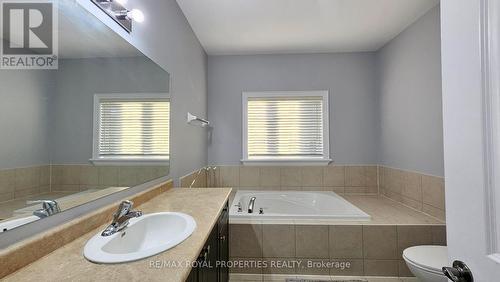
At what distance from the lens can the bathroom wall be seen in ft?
5.18

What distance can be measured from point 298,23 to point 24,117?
2.53m

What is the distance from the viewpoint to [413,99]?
8.51ft

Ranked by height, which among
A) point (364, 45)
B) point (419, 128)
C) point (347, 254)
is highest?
point (364, 45)

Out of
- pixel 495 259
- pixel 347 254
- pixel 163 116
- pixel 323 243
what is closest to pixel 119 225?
pixel 163 116

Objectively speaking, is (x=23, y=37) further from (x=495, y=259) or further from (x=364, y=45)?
(x=364, y=45)

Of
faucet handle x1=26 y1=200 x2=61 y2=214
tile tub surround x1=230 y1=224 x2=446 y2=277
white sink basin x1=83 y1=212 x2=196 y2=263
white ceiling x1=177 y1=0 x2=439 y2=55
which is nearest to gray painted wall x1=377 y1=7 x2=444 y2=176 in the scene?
white ceiling x1=177 y1=0 x2=439 y2=55

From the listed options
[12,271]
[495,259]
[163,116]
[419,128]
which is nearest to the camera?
[495,259]

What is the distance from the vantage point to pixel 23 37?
0.80 metres

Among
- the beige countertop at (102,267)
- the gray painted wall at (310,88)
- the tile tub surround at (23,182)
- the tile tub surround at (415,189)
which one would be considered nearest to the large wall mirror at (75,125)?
the tile tub surround at (23,182)

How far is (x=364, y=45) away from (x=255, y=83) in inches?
61.6

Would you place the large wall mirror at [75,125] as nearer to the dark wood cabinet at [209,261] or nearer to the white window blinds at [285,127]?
the dark wood cabinet at [209,261]

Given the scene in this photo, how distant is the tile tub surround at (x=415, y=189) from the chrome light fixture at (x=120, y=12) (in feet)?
9.36

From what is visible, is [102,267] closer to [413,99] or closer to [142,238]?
[142,238]

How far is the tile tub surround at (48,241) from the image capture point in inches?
27.4
